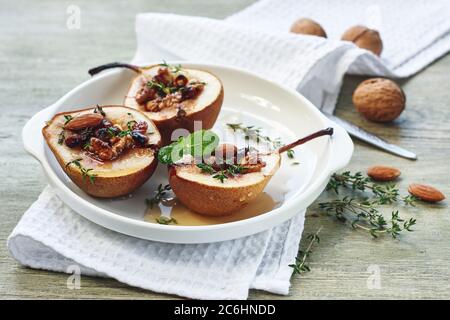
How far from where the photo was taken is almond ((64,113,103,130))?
5.43 feet

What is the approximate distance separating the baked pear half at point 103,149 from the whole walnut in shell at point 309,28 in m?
0.97

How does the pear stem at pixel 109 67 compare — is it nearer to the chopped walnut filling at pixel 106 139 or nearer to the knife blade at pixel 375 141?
the chopped walnut filling at pixel 106 139

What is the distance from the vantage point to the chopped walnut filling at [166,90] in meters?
1.83

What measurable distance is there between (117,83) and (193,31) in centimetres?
46

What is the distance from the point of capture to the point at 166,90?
1.87m

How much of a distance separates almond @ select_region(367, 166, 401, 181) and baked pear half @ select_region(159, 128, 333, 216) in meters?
0.36

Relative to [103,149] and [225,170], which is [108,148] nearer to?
[103,149]

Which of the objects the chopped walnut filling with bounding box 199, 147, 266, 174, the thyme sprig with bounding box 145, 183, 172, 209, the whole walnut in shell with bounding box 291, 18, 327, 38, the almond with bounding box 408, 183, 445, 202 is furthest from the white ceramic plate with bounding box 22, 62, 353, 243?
the whole walnut in shell with bounding box 291, 18, 327, 38

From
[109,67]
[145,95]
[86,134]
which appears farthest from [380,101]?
[86,134]

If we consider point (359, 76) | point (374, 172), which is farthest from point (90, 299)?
point (359, 76)

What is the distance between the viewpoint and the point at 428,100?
2275 millimetres

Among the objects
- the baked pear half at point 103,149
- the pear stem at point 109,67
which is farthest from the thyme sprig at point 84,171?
the pear stem at point 109,67

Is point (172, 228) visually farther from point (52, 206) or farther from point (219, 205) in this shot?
point (52, 206)

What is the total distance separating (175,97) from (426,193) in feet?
2.40
